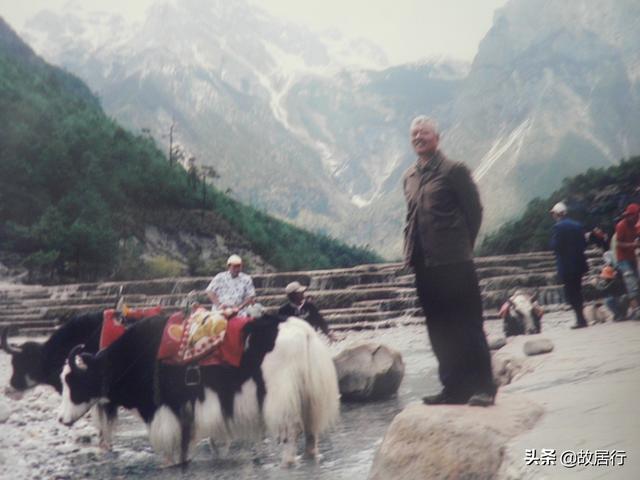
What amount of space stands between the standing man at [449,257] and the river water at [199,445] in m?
0.33

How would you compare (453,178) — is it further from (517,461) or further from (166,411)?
(166,411)

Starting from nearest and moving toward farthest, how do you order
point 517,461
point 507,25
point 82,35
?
1. point 517,461
2. point 507,25
3. point 82,35

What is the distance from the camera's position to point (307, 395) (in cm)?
312

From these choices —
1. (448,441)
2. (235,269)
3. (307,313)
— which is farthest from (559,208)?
(235,269)

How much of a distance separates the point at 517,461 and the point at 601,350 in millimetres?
878

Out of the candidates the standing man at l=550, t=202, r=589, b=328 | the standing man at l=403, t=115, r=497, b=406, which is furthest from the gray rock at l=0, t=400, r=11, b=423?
the standing man at l=550, t=202, r=589, b=328

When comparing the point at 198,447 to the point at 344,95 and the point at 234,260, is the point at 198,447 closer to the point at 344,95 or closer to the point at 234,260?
the point at 234,260

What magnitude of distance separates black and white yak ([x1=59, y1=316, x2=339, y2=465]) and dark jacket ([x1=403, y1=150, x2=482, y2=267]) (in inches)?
27.6

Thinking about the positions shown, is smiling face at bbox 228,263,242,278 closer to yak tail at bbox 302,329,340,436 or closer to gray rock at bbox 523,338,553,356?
yak tail at bbox 302,329,340,436

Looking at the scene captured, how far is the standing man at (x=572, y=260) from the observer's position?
10.5 feet

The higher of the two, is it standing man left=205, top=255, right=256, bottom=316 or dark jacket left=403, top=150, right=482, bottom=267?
dark jacket left=403, top=150, right=482, bottom=267

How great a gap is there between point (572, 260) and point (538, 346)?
0.36 m

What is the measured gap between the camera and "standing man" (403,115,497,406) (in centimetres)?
271

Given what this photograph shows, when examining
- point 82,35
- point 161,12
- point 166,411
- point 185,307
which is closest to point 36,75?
point 82,35
